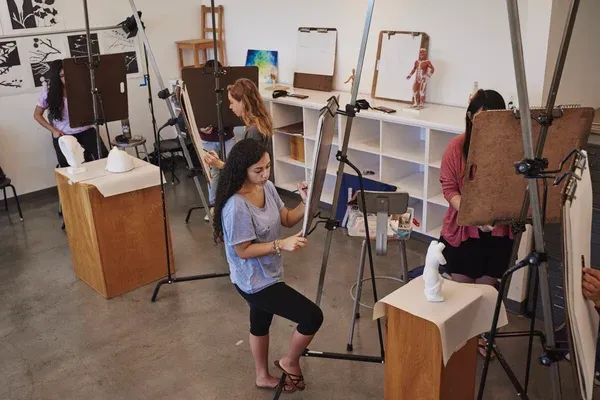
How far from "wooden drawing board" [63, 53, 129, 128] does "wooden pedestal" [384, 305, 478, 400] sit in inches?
130

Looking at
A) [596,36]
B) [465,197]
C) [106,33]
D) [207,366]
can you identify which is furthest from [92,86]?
[596,36]

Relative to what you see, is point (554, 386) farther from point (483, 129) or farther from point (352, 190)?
point (352, 190)

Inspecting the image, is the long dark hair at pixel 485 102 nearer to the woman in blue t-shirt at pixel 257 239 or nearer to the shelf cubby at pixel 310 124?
the woman in blue t-shirt at pixel 257 239

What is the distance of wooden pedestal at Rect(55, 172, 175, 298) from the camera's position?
3.96 meters

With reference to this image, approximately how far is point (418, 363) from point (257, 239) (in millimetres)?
898

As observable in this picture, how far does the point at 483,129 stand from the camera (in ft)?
8.01

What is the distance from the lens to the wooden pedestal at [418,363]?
234cm

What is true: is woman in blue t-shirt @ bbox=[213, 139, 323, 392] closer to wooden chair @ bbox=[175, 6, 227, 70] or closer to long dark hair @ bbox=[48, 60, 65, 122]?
long dark hair @ bbox=[48, 60, 65, 122]

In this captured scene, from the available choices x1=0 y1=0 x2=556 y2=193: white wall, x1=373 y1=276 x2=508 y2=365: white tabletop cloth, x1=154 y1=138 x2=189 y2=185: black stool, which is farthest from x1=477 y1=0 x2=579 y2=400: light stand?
x1=154 y1=138 x2=189 y2=185: black stool

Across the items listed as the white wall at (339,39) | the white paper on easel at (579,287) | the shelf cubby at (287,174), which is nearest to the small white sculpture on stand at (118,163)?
the shelf cubby at (287,174)

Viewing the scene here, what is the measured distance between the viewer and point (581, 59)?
149 inches

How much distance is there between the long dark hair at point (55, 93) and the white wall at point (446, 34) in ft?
7.20

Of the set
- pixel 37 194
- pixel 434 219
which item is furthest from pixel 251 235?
pixel 37 194

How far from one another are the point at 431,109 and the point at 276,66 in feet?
6.88
